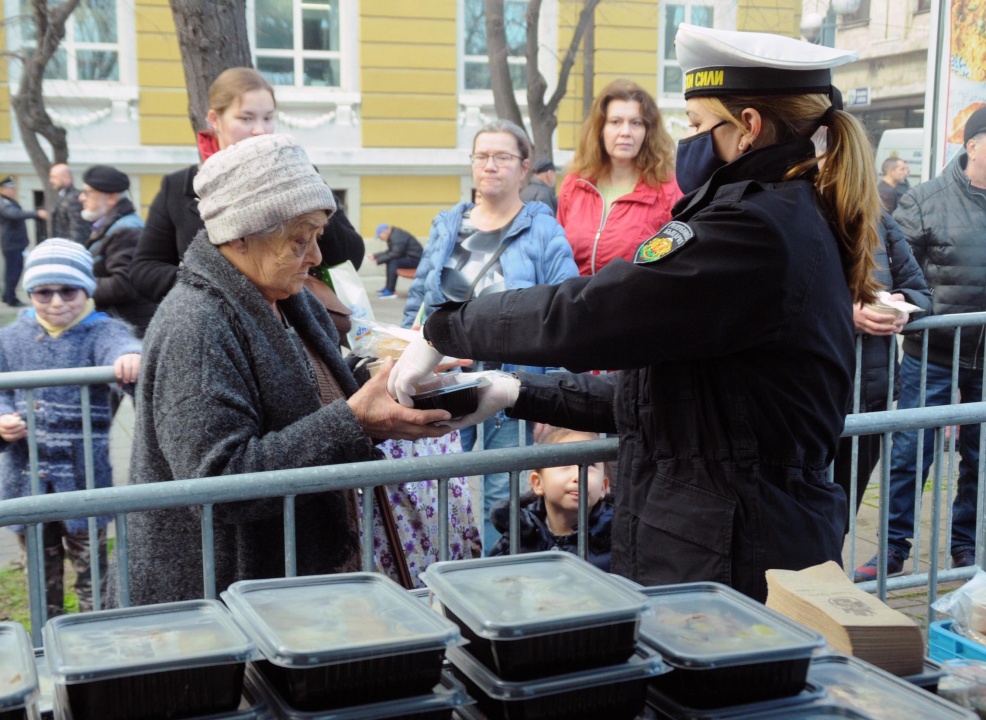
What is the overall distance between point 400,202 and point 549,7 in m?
4.68

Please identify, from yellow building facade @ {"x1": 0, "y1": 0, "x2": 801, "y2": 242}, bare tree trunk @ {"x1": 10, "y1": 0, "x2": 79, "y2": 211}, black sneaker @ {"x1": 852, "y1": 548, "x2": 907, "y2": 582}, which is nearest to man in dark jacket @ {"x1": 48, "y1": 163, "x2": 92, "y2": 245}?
bare tree trunk @ {"x1": 10, "y1": 0, "x2": 79, "y2": 211}

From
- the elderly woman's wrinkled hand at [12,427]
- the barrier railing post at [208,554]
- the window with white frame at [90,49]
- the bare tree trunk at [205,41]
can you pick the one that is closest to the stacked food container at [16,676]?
the barrier railing post at [208,554]

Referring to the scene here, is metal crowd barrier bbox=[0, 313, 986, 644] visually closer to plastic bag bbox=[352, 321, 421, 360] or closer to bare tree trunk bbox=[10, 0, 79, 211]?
plastic bag bbox=[352, 321, 421, 360]

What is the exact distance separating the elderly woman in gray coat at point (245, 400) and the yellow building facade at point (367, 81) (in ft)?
57.8

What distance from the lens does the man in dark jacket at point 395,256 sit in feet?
62.2

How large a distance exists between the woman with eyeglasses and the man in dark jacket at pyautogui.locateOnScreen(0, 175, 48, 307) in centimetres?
1298

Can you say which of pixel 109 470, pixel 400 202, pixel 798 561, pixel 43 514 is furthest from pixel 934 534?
pixel 400 202

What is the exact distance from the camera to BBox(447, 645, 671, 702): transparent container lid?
61.1 inches

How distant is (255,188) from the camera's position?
269cm

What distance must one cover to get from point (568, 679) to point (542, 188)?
733cm

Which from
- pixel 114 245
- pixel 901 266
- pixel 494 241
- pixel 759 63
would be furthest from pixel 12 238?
pixel 759 63

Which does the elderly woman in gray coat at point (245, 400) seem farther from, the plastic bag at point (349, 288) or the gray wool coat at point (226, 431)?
the plastic bag at point (349, 288)

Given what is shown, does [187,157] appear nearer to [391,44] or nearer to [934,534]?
[391,44]

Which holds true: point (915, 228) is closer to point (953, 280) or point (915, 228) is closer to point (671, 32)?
point (953, 280)
